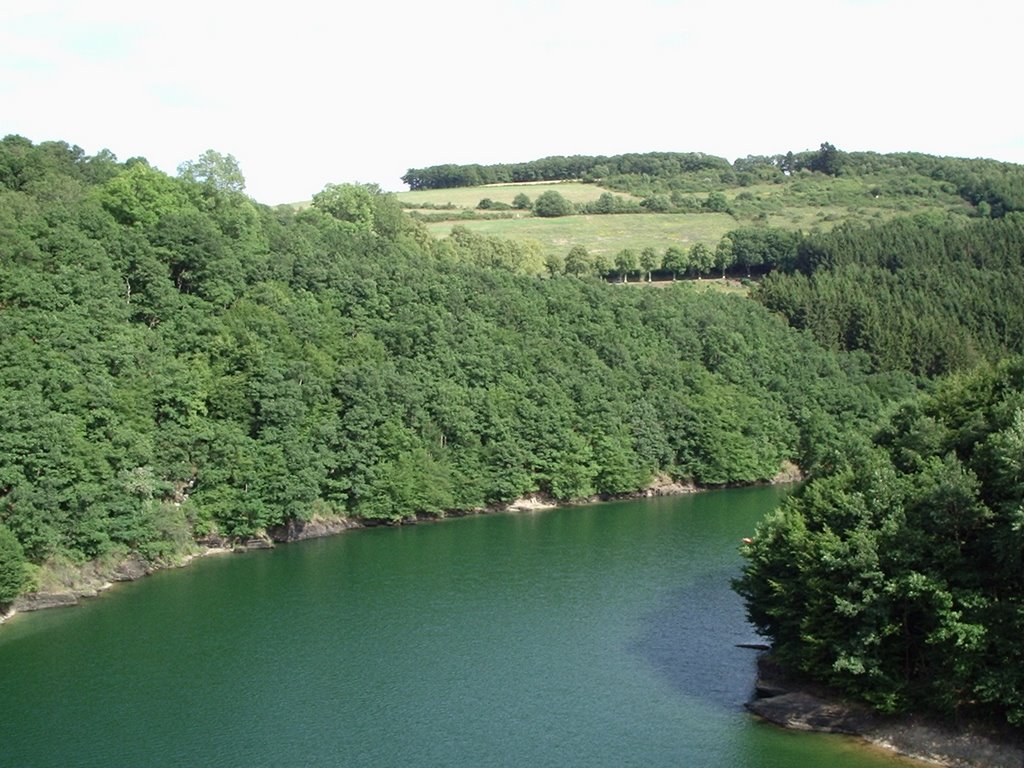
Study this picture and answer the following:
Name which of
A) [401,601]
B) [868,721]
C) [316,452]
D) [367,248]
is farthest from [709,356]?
[868,721]

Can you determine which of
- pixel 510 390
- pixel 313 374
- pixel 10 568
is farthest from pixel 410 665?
pixel 510 390

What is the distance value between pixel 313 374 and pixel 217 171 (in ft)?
104

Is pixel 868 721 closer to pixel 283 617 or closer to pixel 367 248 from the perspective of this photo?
pixel 283 617

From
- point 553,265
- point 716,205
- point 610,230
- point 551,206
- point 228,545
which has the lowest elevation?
point 228,545

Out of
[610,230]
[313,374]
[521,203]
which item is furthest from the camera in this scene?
[521,203]

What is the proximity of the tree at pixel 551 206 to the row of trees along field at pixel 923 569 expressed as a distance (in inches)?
4176

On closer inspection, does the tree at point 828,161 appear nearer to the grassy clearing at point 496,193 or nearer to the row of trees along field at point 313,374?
the grassy clearing at point 496,193

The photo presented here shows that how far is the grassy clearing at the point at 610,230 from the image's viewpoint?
129 m

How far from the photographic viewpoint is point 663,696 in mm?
39594

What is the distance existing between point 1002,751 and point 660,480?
57.2 metres

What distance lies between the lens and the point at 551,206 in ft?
468

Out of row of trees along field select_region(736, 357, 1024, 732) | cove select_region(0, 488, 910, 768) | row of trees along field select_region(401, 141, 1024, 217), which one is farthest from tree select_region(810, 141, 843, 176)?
row of trees along field select_region(736, 357, 1024, 732)

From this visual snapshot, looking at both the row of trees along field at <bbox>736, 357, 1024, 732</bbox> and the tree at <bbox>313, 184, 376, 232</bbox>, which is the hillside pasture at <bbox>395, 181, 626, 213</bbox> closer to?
the tree at <bbox>313, 184, 376, 232</bbox>

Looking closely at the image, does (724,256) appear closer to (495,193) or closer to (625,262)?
(625,262)
